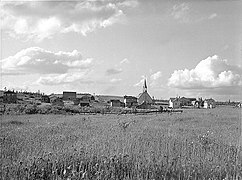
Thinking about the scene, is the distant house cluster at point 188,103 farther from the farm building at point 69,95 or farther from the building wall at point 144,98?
the farm building at point 69,95

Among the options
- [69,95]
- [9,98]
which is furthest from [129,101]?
[9,98]

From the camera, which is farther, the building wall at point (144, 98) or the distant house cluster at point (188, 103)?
the distant house cluster at point (188, 103)

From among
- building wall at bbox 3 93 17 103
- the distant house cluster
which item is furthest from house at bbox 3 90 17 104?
the distant house cluster

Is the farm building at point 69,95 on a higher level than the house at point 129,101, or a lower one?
higher

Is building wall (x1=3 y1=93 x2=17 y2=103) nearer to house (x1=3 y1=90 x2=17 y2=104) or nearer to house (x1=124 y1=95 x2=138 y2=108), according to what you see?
house (x1=3 y1=90 x2=17 y2=104)

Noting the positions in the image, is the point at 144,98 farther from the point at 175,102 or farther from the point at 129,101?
the point at 175,102

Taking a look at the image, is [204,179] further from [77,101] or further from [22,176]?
[77,101]

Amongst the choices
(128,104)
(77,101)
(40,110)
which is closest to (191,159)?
(40,110)

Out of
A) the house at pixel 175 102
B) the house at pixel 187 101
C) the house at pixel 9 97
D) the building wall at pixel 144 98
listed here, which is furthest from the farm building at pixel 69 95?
the house at pixel 187 101

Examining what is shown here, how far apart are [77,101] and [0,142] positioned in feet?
291

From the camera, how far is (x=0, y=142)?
862 cm

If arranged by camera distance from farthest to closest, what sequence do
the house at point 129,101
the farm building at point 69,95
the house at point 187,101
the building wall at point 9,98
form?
the house at point 187,101
the house at point 129,101
the farm building at point 69,95
the building wall at point 9,98

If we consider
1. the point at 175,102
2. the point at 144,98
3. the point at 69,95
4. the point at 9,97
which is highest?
the point at 69,95

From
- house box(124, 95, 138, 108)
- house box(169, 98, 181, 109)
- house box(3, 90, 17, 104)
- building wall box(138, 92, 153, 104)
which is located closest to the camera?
house box(3, 90, 17, 104)
